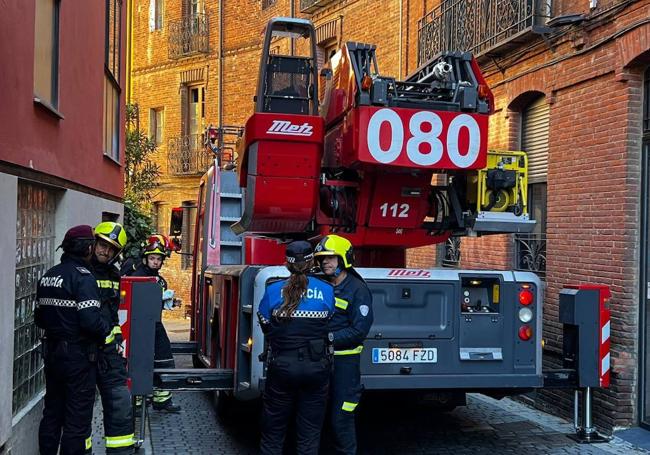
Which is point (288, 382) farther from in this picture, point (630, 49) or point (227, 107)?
point (227, 107)

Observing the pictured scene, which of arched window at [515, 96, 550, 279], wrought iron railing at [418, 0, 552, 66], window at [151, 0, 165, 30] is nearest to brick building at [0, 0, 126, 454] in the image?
wrought iron railing at [418, 0, 552, 66]

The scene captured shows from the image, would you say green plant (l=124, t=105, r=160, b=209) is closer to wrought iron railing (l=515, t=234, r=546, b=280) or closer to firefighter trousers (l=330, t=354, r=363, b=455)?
wrought iron railing (l=515, t=234, r=546, b=280)

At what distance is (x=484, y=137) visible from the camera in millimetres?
6305

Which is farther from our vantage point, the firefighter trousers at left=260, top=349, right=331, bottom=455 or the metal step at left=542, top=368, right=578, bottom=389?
the metal step at left=542, top=368, right=578, bottom=389

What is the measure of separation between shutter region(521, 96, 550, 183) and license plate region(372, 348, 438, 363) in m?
3.83

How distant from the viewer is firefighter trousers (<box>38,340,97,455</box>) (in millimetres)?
5539

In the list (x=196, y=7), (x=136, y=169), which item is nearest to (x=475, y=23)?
(x=136, y=169)

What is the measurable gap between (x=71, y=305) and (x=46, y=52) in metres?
2.79

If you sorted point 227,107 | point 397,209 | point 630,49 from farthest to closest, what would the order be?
1. point 227,107
2. point 630,49
3. point 397,209

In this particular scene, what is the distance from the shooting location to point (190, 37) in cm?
2311

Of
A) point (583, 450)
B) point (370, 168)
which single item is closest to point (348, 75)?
point (370, 168)

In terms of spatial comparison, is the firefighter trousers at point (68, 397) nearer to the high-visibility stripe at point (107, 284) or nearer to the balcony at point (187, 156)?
the high-visibility stripe at point (107, 284)

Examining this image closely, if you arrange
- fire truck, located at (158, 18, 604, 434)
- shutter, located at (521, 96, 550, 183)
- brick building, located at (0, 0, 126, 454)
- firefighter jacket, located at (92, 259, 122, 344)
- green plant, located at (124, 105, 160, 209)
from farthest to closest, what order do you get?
green plant, located at (124, 105, 160, 209), shutter, located at (521, 96, 550, 183), fire truck, located at (158, 18, 604, 434), firefighter jacket, located at (92, 259, 122, 344), brick building, located at (0, 0, 126, 454)

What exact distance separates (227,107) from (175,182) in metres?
2.77
